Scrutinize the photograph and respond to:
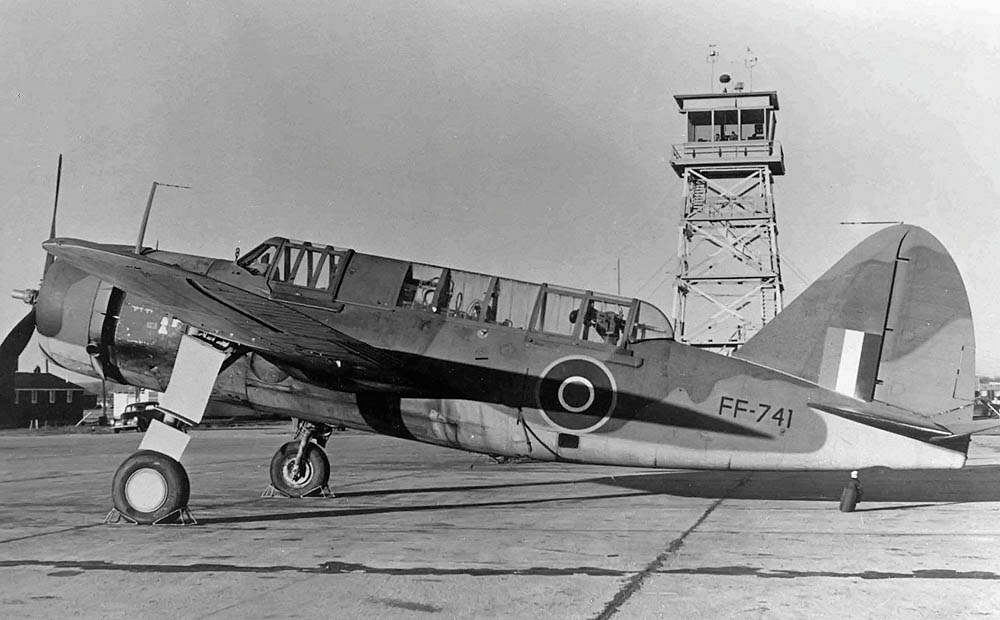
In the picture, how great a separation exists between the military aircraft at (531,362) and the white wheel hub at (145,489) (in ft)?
0.05

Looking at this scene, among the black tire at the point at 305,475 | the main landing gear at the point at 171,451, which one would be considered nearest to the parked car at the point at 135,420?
the black tire at the point at 305,475

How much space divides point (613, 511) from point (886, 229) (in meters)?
4.89

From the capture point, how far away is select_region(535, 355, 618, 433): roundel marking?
10.9m

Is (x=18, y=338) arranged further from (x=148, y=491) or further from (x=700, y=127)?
(x=700, y=127)

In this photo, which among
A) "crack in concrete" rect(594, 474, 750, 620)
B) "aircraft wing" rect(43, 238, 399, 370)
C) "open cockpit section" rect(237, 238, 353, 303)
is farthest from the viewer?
"open cockpit section" rect(237, 238, 353, 303)

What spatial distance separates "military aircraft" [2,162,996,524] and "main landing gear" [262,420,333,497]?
139 centimetres

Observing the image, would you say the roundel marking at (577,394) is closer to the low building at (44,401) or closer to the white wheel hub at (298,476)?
the white wheel hub at (298,476)

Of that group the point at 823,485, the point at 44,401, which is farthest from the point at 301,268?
the point at 44,401

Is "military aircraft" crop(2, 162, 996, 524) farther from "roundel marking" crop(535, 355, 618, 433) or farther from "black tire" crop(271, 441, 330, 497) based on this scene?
"black tire" crop(271, 441, 330, 497)

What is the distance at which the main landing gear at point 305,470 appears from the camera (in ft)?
42.8

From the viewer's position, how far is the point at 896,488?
1537cm

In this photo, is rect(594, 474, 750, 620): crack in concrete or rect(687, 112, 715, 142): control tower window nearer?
rect(594, 474, 750, 620): crack in concrete

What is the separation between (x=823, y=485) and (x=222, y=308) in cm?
1112

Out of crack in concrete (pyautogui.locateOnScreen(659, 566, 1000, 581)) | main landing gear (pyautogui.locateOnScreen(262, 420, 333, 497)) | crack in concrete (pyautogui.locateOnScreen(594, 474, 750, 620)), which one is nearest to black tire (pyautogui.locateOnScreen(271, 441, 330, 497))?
main landing gear (pyautogui.locateOnScreen(262, 420, 333, 497))
